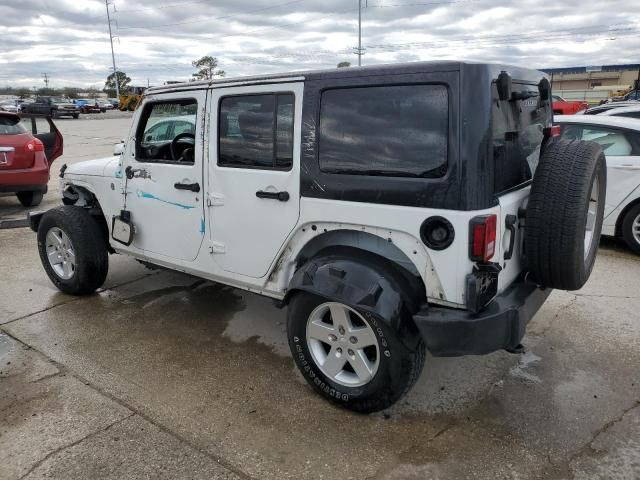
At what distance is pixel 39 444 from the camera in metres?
2.76

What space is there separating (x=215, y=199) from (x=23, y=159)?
597 cm

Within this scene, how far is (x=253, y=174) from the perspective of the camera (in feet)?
10.8

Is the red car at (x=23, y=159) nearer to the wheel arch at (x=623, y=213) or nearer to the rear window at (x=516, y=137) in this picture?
the rear window at (x=516, y=137)

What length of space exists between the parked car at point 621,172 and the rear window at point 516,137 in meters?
3.03

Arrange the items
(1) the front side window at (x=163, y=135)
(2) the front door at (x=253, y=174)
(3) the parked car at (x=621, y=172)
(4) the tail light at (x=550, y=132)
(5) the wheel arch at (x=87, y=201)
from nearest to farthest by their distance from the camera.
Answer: (2) the front door at (x=253, y=174) → (4) the tail light at (x=550, y=132) → (1) the front side window at (x=163, y=135) → (5) the wheel arch at (x=87, y=201) → (3) the parked car at (x=621, y=172)

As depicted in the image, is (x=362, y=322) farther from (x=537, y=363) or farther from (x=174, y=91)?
(x=174, y=91)

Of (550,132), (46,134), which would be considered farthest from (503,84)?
(46,134)

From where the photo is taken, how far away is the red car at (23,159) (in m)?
7.88

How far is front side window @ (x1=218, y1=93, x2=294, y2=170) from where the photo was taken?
3.15 m

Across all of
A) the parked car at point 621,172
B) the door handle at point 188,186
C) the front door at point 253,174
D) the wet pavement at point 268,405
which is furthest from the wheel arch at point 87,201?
the parked car at point 621,172

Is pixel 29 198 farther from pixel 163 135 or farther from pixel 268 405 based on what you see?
pixel 268 405

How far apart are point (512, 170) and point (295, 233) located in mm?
1275

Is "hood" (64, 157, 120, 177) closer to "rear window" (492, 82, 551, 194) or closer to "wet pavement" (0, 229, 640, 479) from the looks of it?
"wet pavement" (0, 229, 640, 479)

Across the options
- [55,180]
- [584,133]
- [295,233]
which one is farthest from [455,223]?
[55,180]
